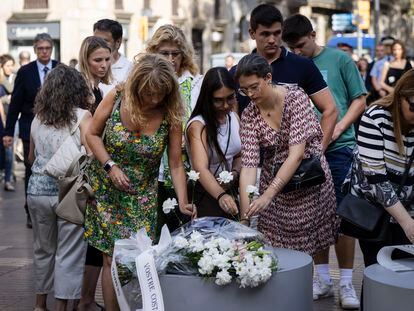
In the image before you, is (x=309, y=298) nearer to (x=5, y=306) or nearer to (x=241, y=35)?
(x=5, y=306)

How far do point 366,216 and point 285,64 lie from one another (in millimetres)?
1648

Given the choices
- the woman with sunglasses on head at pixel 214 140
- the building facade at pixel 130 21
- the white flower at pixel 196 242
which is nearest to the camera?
the white flower at pixel 196 242

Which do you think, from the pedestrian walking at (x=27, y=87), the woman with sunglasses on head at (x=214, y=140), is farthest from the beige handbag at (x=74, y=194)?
the pedestrian walking at (x=27, y=87)

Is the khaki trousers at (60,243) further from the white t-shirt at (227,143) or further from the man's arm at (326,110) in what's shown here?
the man's arm at (326,110)

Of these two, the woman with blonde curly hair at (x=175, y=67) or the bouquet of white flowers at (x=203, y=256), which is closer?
the bouquet of white flowers at (x=203, y=256)

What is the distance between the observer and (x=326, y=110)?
6.62 metres

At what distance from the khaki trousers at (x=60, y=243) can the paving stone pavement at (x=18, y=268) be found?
54cm

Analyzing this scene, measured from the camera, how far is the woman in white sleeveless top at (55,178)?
648 centimetres

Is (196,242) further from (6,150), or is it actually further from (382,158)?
(6,150)

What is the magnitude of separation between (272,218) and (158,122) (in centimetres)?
104

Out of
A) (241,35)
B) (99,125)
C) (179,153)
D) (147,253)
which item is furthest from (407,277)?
(241,35)

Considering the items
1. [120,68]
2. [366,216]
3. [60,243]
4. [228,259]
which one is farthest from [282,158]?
[120,68]

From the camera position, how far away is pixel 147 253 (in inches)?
187

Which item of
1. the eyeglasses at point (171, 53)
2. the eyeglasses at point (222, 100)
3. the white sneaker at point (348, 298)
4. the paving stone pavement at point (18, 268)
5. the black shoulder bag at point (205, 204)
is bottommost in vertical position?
the paving stone pavement at point (18, 268)
